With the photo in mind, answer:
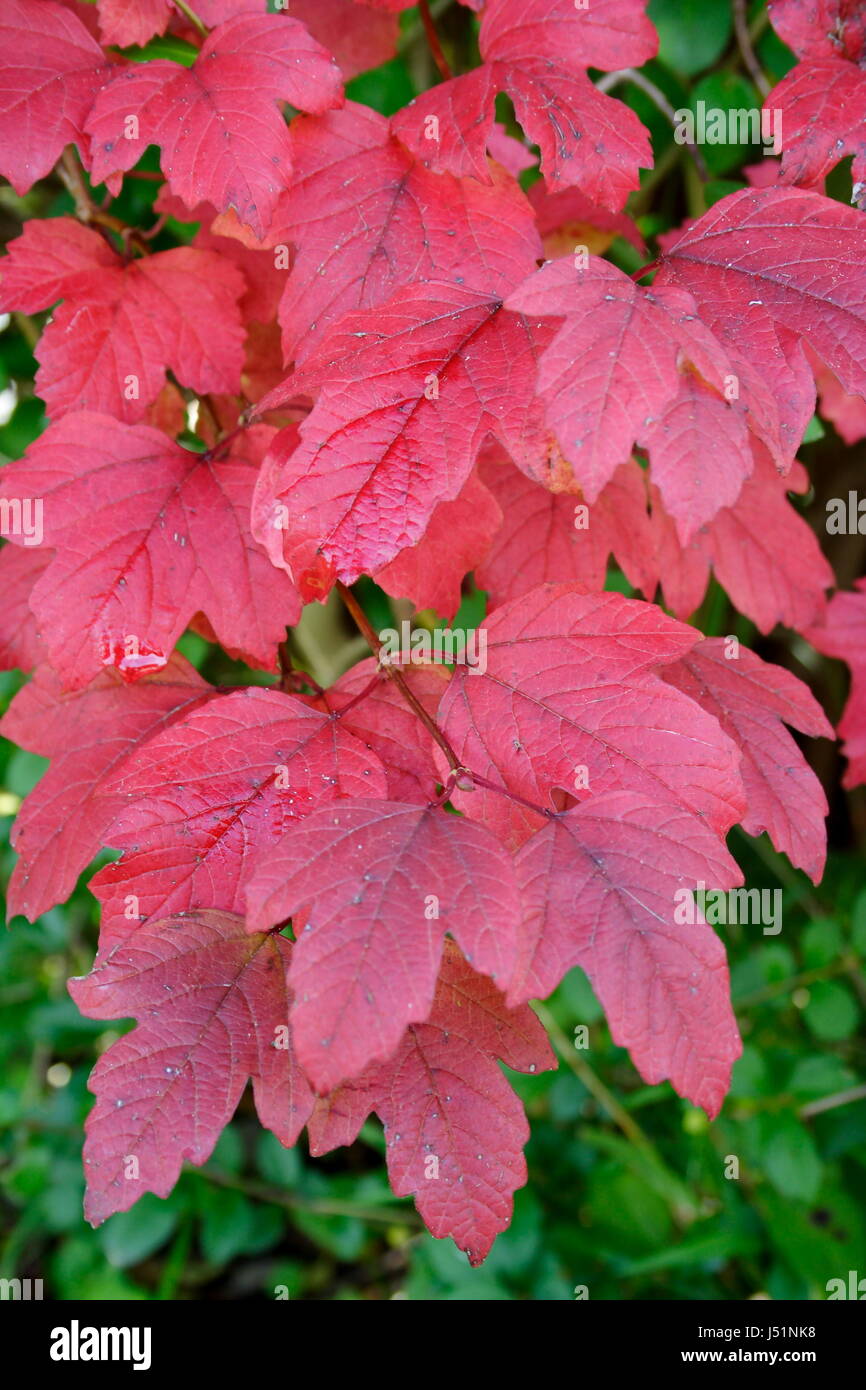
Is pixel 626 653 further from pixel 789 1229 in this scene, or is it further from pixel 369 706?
pixel 789 1229

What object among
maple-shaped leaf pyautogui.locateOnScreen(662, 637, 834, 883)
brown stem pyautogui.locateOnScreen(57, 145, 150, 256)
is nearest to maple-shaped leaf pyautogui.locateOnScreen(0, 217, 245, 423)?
brown stem pyautogui.locateOnScreen(57, 145, 150, 256)

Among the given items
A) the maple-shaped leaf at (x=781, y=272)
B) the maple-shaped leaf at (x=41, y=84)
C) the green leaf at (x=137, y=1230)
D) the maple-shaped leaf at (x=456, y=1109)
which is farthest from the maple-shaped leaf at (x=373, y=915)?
the green leaf at (x=137, y=1230)

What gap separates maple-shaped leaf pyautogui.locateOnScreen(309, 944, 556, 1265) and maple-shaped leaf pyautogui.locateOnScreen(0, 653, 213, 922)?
11.3 inches

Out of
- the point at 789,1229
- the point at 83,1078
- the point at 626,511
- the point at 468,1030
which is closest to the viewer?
the point at 468,1030

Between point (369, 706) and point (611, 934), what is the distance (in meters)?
0.27

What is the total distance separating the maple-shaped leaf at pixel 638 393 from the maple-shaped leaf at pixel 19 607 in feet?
1.73

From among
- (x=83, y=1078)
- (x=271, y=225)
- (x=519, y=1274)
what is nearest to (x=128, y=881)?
(x=271, y=225)

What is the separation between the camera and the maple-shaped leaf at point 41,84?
78 centimetres

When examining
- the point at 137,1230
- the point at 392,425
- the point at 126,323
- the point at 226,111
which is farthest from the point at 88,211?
the point at 137,1230

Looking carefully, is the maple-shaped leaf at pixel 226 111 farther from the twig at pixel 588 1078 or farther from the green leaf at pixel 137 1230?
the green leaf at pixel 137 1230

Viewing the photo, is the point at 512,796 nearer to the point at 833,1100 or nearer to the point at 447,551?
the point at 447,551

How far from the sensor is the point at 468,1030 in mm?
744

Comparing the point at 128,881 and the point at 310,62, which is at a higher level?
the point at 310,62

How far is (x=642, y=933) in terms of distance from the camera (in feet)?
2.09
